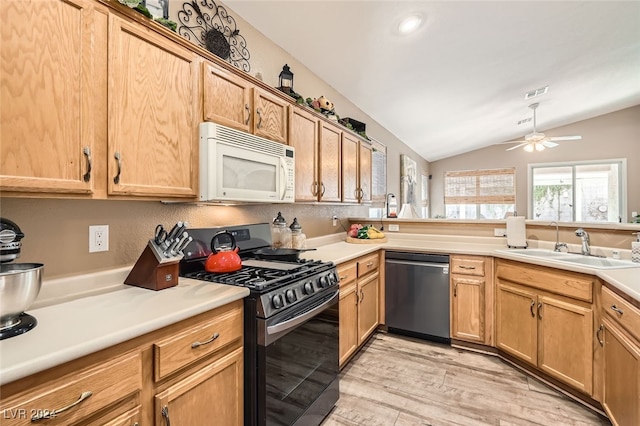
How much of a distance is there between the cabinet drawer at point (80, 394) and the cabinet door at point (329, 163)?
193 centimetres

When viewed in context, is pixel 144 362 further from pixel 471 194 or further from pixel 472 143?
pixel 471 194

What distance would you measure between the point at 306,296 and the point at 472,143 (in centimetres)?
Answer: 730

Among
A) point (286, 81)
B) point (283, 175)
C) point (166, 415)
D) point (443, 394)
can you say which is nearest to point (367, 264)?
point (443, 394)

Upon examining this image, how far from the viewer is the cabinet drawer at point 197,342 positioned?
41.9 inches

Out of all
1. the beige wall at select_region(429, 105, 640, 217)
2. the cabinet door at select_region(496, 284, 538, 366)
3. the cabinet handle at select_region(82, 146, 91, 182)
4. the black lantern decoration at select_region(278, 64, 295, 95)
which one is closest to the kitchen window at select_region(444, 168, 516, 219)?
the beige wall at select_region(429, 105, 640, 217)

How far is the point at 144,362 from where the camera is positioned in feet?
3.35

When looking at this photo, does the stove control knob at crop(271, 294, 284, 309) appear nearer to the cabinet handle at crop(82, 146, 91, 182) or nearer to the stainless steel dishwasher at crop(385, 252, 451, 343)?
the cabinet handle at crop(82, 146, 91, 182)

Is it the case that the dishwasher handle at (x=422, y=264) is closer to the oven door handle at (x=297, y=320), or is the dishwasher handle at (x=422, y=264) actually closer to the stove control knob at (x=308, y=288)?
the oven door handle at (x=297, y=320)

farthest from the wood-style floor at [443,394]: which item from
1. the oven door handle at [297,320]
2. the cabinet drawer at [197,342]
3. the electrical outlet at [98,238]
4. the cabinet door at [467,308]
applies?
the electrical outlet at [98,238]

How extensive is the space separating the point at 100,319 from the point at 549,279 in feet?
8.86

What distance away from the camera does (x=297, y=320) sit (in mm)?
1562

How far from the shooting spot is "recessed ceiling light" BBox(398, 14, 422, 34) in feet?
7.96

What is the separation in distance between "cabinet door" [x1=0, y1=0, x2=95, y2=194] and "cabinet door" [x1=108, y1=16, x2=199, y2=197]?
0.09 metres

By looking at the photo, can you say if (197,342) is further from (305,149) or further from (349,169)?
(349,169)
